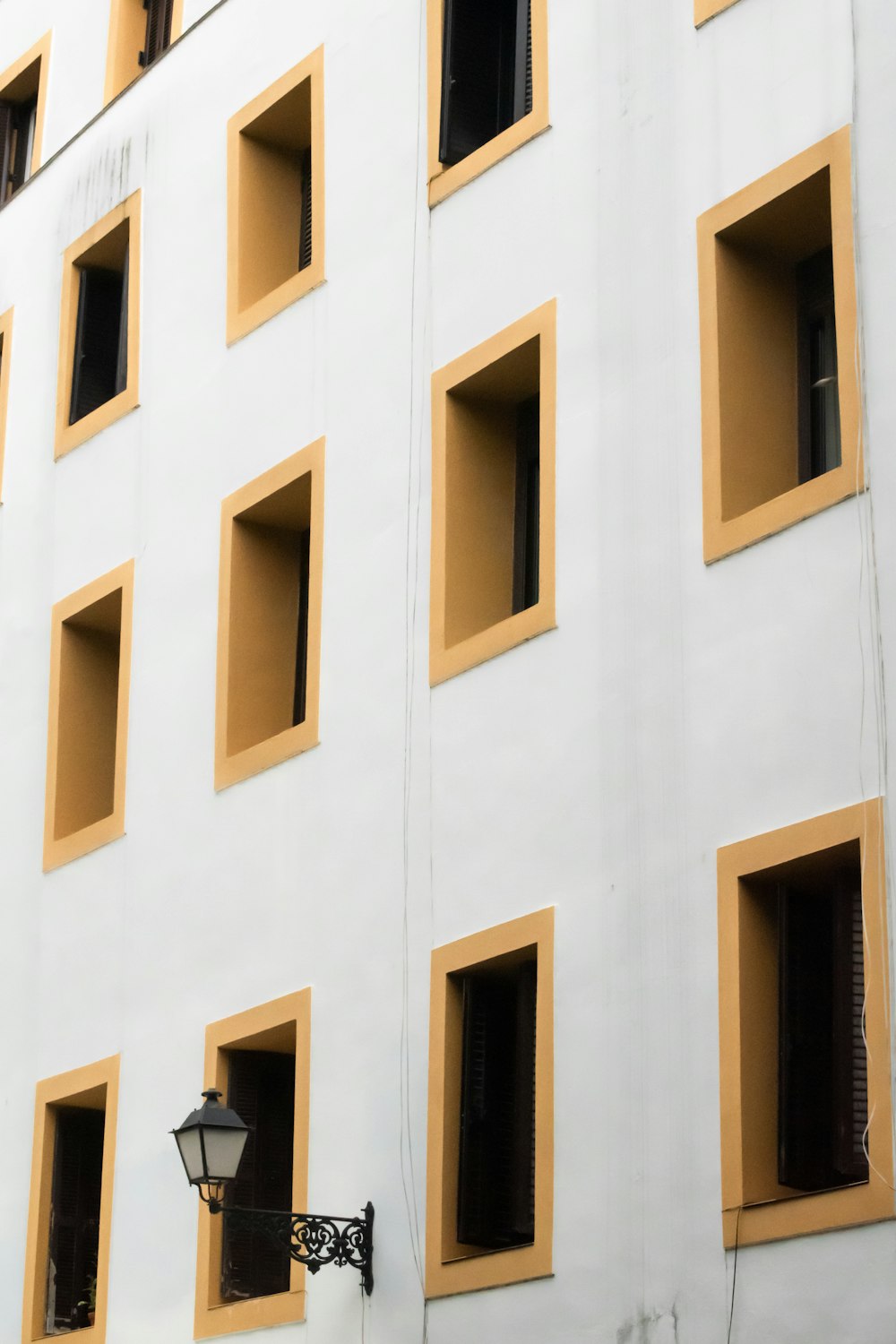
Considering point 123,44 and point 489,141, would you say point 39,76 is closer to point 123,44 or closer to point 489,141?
point 123,44

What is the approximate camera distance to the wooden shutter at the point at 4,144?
81.3 ft

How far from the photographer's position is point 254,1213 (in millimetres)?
14523

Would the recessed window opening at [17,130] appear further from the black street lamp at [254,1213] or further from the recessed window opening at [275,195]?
the black street lamp at [254,1213]

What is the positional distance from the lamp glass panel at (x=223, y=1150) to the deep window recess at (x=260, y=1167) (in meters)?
1.90

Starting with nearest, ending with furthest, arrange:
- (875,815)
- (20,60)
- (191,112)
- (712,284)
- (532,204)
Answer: (875,815)
(712,284)
(532,204)
(191,112)
(20,60)

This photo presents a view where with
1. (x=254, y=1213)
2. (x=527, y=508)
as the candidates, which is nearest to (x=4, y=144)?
(x=527, y=508)

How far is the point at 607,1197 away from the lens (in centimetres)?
1340

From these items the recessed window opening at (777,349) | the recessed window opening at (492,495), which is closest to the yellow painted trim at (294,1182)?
the recessed window opening at (492,495)

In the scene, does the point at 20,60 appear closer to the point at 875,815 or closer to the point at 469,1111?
the point at 469,1111

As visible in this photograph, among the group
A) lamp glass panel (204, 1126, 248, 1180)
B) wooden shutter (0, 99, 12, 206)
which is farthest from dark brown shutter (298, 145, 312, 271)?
lamp glass panel (204, 1126, 248, 1180)

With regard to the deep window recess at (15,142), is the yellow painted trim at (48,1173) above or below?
below

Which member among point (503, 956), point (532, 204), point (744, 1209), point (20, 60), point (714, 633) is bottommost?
point (744, 1209)

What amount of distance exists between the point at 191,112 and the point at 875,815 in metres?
10.2

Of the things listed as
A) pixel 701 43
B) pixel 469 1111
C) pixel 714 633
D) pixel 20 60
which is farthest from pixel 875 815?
pixel 20 60
